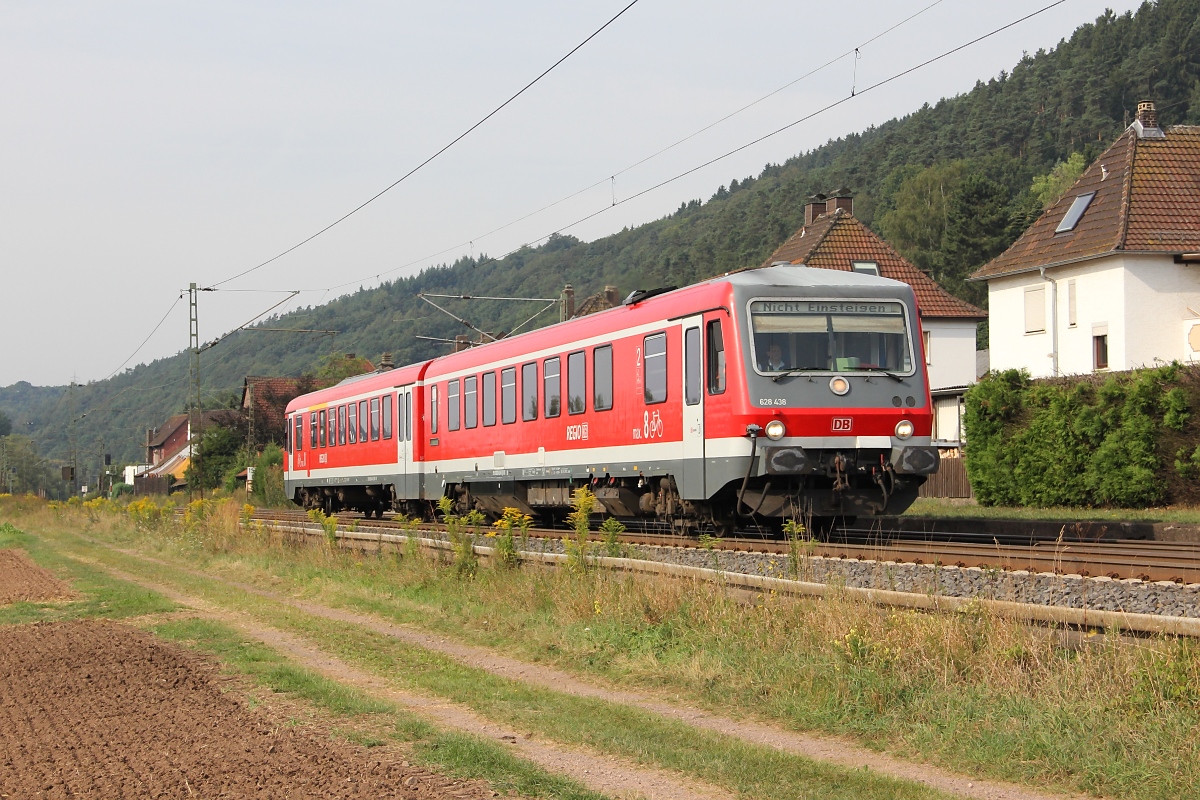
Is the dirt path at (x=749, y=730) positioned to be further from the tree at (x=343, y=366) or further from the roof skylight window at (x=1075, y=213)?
the tree at (x=343, y=366)

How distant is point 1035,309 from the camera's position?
38.8 m

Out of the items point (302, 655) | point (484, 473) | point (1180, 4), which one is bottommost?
point (302, 655)

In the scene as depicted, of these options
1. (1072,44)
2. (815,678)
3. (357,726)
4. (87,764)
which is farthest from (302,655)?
(1072,44)

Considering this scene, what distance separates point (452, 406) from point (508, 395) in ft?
10.00

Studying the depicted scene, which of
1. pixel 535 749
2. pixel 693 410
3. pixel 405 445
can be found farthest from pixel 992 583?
pixel 405 445

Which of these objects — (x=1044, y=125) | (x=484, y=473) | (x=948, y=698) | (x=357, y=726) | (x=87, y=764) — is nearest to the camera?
(x=87, y=764)

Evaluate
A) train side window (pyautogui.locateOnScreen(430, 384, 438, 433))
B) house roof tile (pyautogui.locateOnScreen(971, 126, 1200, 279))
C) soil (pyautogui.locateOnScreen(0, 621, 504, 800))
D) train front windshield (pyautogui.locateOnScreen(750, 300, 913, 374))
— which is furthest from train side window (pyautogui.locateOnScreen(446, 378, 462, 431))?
house roof tile (pyautogui.locateOnScreen(971, 126, 1200, 279))

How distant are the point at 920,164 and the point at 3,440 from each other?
90.4 meters

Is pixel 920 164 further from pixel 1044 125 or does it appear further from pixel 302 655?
pixel 302 655

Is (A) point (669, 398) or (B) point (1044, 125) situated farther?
(B) point (1044, 125)

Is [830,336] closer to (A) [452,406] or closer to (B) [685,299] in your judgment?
(B) [685,299]

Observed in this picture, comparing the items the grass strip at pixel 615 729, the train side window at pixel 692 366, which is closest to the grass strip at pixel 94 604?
the grass strip at pixel 615 729

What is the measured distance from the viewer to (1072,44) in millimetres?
101375

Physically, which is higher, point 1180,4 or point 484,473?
point 1180,4
